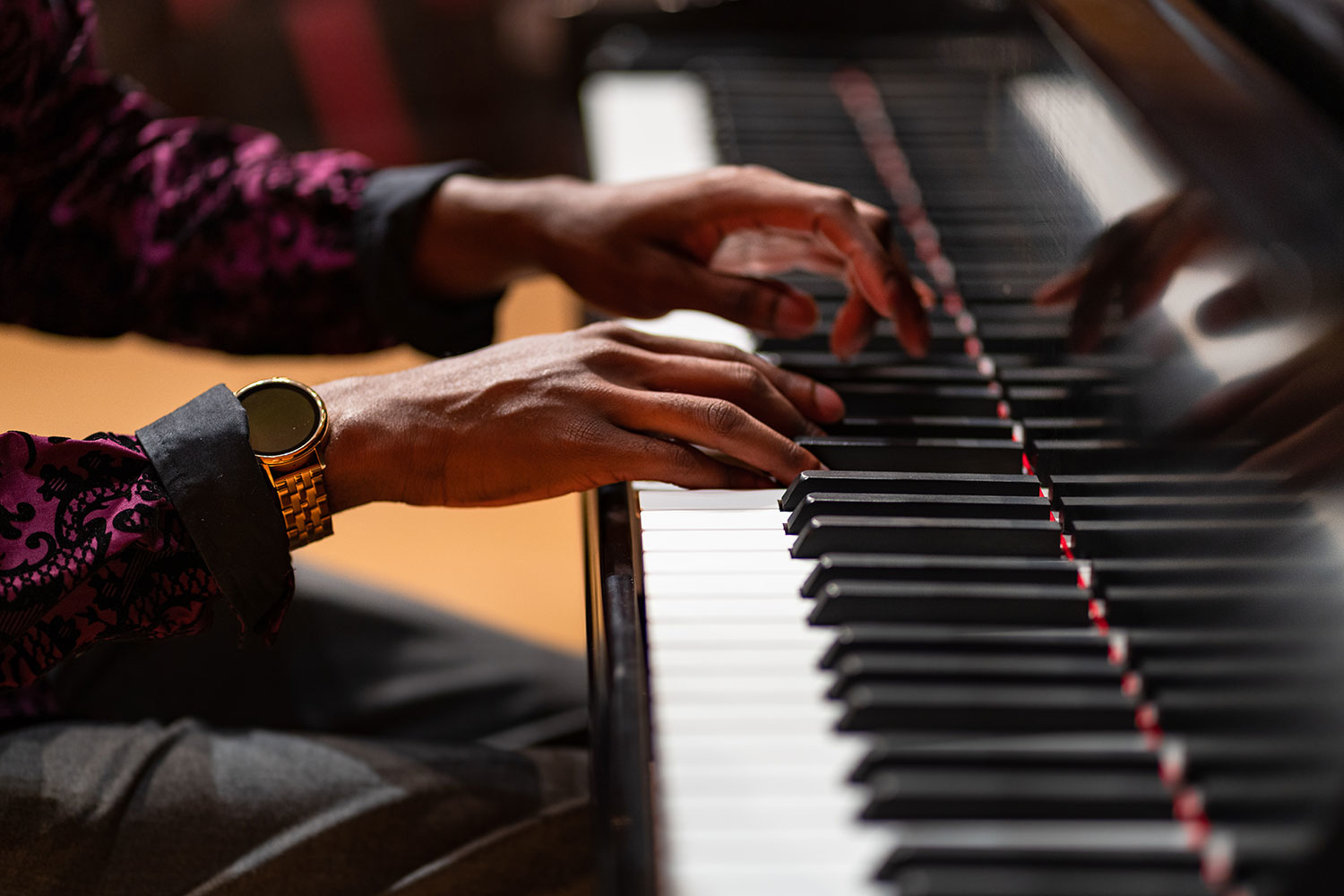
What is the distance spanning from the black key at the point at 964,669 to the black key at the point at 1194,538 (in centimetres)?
8

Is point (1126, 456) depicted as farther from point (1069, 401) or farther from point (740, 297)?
point (740, 297)

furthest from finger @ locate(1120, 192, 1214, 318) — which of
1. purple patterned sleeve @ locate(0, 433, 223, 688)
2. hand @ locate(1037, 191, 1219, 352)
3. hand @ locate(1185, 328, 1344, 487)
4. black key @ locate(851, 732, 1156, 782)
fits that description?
purple patterned sleeve @ locate(0, 433, 223, 688)

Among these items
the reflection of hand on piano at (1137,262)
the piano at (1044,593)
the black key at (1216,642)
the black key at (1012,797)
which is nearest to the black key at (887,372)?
the piano at (1044,593)

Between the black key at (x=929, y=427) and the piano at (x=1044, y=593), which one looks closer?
the piano at (x=1044, y=593)

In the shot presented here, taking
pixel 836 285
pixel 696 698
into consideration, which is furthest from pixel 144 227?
pixel 696 698

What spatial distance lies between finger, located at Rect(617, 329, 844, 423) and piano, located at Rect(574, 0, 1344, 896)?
0.03 m

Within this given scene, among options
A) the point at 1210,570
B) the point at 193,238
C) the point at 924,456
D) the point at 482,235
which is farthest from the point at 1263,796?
the point at 193,238

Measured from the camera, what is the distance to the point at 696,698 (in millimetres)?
671

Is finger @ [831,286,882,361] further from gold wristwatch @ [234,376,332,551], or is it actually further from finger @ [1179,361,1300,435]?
gold wristwatch @ [234,376,332,551]

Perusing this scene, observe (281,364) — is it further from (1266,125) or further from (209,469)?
(1266,125)

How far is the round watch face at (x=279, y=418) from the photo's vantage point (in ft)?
2.61

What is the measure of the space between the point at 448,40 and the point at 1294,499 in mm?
2961

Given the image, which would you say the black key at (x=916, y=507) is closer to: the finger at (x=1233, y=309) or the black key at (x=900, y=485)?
the black key at (x=900, y=485)

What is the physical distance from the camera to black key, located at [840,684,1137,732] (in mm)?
619
